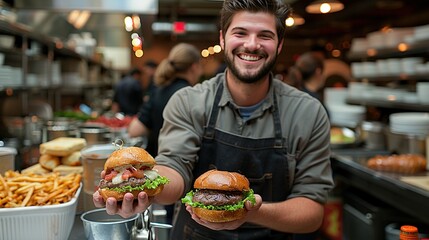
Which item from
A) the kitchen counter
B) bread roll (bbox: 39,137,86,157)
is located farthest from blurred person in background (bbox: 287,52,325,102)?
bread roll (bbox: 39,137,86,157)

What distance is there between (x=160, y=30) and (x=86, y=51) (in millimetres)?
4077

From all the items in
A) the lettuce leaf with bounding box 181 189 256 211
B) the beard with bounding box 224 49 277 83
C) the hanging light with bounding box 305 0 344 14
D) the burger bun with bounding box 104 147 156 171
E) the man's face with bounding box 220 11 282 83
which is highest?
the hanging light with bounding box 305 0 344 14

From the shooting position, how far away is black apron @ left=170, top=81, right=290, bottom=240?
203cm

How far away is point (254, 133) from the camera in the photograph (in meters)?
2.06

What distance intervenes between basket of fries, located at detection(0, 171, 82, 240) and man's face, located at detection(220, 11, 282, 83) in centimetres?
82

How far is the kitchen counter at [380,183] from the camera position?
3.34 m

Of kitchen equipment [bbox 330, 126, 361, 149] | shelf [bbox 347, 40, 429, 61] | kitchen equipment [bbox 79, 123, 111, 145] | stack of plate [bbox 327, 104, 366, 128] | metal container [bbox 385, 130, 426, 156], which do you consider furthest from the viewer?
stack of plate [bbox 327, 104, 366, 128]

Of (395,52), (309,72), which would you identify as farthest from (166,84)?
(395,52)

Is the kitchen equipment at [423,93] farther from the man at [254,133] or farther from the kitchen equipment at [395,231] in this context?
the man at [254,133]

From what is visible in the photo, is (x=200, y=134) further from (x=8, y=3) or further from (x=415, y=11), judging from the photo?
(x=415, y=11)

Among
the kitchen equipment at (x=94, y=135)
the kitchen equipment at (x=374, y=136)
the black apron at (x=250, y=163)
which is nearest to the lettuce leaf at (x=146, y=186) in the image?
the black apron at (x=250, y=163)

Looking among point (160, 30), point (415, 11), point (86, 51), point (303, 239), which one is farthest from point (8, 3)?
point (160, 30)

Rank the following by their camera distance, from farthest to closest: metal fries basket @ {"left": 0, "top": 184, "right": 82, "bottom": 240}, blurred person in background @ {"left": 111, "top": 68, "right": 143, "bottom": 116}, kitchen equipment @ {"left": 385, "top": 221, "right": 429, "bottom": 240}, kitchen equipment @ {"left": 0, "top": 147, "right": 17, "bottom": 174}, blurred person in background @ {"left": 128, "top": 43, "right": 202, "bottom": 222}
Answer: blurred person in background @ {"left": 111, "top": 68, "right": 143, "bottom": 116}, blurred person in background @ {"left": 128, "top": 43, "right": 202, "bottom": 222}, kitchen equipment @ {"left": 385, "top": 221, "right": 429, "bottom": 240}, kitchen equipment @ {"left": 0, "top": 147, "right": 17, "bottom": 174}, metal fries basket @ {"left": 0, "top": 184, "right": 82, "bottom": 240}

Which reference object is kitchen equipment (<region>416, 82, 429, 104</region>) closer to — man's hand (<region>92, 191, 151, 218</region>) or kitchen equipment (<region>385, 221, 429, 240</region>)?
kitchen equipment (<region>385, 221, 429, 240</region>)
